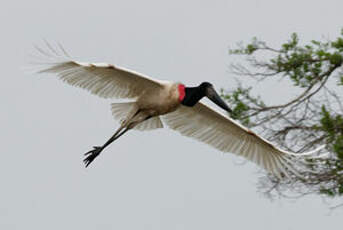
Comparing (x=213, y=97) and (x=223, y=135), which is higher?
(x=213, y=97)

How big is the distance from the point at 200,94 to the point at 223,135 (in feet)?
2.70

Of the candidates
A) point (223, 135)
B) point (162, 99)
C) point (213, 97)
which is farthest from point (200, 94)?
point (223, 135)

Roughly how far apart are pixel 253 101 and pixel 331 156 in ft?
5.34

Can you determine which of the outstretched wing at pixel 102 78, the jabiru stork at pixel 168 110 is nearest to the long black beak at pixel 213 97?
the jabiru stork at pixel 168 110

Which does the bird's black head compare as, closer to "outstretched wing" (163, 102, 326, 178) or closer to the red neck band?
the red neck band

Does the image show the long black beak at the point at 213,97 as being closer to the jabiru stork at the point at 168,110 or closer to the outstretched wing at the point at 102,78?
the jabiru stork at the point at 168,110

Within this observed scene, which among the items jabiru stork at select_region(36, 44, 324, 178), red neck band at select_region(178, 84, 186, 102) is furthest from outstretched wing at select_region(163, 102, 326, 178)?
red neck band at select_region(178, 84, 186, 102)

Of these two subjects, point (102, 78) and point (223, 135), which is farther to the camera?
point (223, 135)

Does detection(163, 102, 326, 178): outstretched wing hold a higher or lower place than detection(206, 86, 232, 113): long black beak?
lower

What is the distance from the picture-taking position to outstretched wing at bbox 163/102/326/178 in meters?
11.8

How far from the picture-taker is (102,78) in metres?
11.0

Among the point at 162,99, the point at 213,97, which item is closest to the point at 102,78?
the point at 162,99

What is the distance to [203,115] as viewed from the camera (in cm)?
1192

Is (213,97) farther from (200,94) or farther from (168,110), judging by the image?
(168,110)
